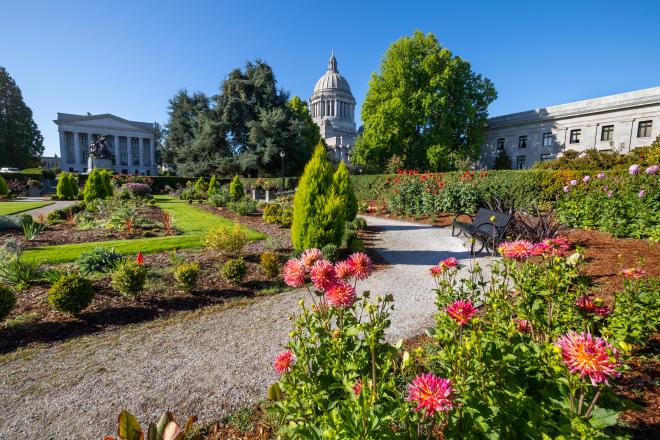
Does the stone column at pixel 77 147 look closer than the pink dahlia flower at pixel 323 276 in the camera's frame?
No

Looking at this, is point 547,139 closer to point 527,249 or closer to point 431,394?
point 527,249

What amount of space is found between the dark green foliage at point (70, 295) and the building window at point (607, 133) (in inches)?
1653

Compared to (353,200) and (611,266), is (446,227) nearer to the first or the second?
(353,200)

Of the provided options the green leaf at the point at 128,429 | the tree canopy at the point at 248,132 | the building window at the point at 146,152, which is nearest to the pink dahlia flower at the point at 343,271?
the green leaf at the point at 128,429

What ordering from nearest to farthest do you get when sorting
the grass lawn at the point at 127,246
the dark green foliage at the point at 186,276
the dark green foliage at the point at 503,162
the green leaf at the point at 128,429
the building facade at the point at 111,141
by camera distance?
1. the green leaf at the point at 128,429
2. the dark green foliage at the point at 186,276
3. the grass lawn at the point at 127,246
4. the dark green foliage at the point at 503,162
5. the building facade at the point at 111,141

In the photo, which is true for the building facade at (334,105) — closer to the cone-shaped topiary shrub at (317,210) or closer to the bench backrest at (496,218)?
the bench backrest at (496,218)

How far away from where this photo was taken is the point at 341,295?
1.76 meters

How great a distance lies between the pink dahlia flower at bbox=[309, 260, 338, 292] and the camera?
1853 millimetres

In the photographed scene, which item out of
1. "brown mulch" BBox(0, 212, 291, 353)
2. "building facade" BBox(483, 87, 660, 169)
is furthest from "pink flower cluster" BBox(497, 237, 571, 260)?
"building facade" BBox(483, 87, 660, 169)

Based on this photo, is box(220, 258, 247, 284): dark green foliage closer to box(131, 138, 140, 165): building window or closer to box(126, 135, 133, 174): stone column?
box(126, 135, 133, 174): stone column

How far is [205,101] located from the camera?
37188mm

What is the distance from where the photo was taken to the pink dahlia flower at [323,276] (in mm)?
1853

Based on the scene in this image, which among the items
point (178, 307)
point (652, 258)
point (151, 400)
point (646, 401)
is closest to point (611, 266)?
point (652, 258)

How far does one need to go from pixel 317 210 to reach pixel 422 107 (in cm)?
2370
